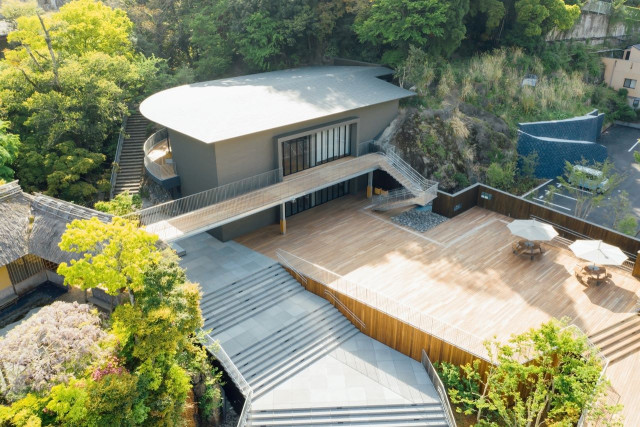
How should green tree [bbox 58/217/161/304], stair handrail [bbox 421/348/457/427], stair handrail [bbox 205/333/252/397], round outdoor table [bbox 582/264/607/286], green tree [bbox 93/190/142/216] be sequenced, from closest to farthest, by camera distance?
1. green tree [bbox 58/217/161/304]
2. stair handrail [bbox 421/348/457/427]
3. stair handrail [bbox 205/333/252/397]
4. round outdoor table [bbox 582/264/607/286]
5. green tree [bbox 93/190/142/216]

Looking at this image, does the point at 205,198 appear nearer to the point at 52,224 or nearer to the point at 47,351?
the point at 52,224

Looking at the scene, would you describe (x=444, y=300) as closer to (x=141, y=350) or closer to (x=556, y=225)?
(x=556, y=225)

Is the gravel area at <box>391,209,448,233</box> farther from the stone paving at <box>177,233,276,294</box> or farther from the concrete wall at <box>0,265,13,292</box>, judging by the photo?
the concrete wall at <box>0,265,13,292</box>

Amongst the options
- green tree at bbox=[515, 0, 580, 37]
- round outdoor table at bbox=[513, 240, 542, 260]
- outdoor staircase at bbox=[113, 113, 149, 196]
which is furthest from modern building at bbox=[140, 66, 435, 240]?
green tree at bbox=[515, 0, 580, 37]

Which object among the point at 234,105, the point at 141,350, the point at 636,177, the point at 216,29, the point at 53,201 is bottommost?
the point at 636,177

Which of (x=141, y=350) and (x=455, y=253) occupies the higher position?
(x=141, y=350)

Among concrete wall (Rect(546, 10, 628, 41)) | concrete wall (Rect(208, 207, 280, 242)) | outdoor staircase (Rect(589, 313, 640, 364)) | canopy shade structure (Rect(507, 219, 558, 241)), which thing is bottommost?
outdoor staircase (Rect(589, 313, 640, 364))

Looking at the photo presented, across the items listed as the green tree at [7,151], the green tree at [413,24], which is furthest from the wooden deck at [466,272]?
the green tree at [413,24]

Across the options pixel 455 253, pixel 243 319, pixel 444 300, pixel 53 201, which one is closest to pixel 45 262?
pixel 53 201

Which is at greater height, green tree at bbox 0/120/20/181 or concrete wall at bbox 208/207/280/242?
green tree at bbox 0/120/20/181
